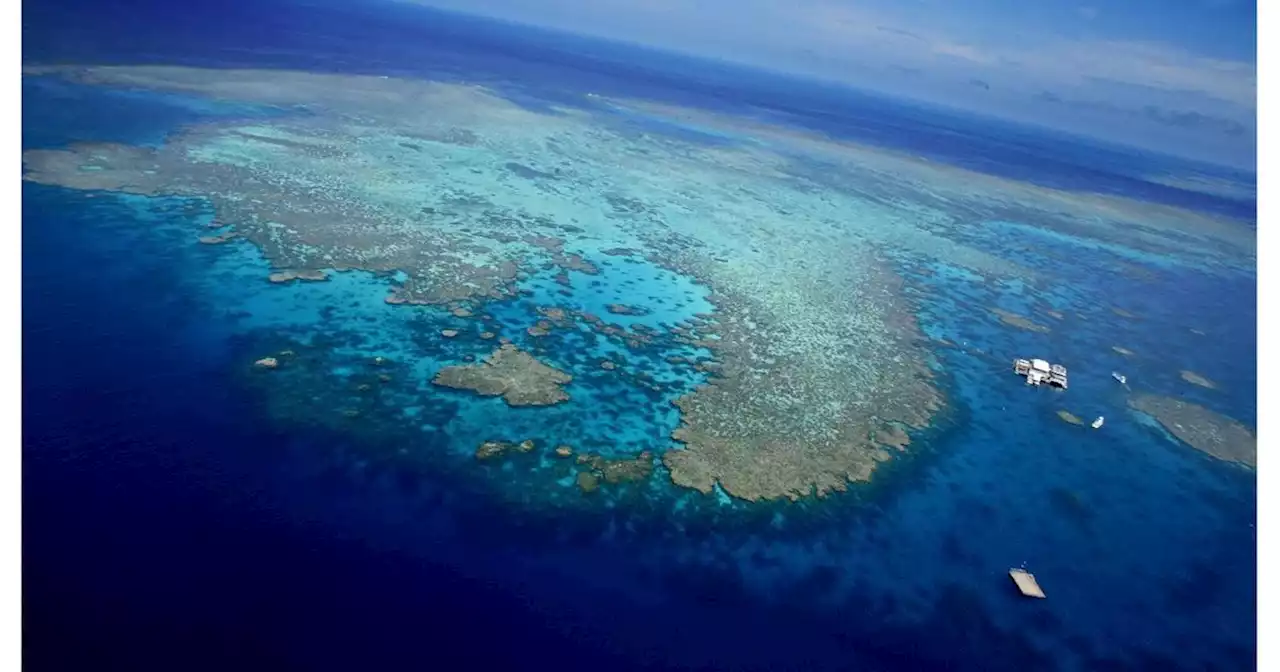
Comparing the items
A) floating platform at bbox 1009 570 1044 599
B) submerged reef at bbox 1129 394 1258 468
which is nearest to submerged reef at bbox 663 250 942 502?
floating platform at bbox 1009 570 1044 599

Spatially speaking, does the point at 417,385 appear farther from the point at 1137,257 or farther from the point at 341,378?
the point at 1137,257

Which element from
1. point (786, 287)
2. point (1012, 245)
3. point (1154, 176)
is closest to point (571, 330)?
point (786, 287)

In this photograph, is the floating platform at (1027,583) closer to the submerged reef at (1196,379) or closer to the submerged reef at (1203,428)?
the submerged reef at (1203,428)

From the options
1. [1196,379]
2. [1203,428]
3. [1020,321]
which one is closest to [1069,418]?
[1203,428]

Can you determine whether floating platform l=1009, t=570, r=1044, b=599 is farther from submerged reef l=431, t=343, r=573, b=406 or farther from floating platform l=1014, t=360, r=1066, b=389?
submerged reef l=431, t=343, r=573, b=406

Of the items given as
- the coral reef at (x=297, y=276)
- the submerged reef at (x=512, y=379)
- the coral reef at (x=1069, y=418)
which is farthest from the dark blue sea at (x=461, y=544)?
the submerged reef at (x=512, y=379)

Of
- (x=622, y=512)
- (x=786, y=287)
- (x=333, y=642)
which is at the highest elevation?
(x=786, y=287)
